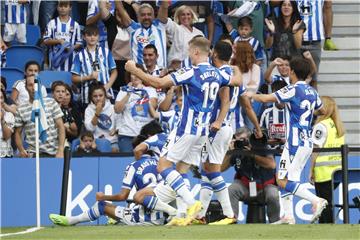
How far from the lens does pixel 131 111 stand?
65.9 feet

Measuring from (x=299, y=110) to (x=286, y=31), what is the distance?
5.56m

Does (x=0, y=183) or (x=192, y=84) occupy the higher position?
(x=192, y=84)

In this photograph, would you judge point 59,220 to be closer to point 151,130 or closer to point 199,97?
point 151,130

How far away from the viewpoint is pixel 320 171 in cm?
1819

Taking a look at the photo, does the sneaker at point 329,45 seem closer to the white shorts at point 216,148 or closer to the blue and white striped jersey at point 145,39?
the blue and white striped jersey at point 145,39

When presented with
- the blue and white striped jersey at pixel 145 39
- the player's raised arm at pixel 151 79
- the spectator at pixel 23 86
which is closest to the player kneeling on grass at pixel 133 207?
the player's raised arm at pixel 151 79

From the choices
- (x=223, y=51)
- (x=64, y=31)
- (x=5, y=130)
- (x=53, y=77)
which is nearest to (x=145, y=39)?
(x=64, y=31)

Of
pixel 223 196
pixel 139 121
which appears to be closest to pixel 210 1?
pixel 139 121

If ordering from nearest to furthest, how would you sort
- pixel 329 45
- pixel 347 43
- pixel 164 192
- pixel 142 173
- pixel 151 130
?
1. pixel 164 192
2. pixel 142 173
3. pixel 151 130
4. pixel 329 45
5. pixel 347 43

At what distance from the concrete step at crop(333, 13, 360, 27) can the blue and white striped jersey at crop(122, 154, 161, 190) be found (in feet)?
25.0

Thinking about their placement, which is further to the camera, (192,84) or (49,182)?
(49,182)

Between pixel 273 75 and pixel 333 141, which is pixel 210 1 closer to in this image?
pixel 273 75

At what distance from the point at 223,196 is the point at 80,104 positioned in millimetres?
5094

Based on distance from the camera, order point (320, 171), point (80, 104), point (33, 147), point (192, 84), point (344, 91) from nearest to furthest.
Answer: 1. point (192, 84)
2. point (320, 171)
3. point (33, 147)
4. point (80, 104)
5. point (344, 91)
